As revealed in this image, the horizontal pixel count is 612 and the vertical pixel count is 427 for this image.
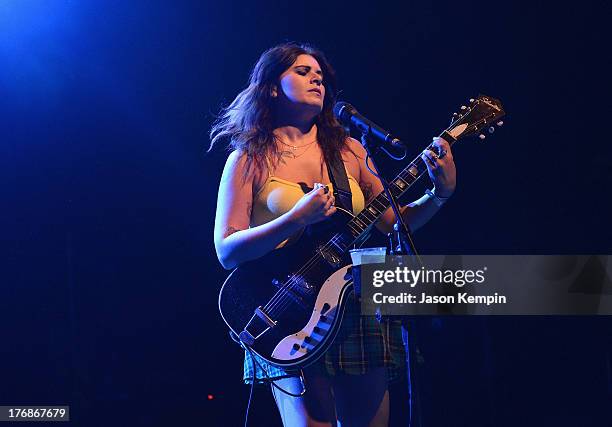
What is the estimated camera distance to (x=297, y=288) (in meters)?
2.19

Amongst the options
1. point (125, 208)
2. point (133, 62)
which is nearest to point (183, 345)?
point (125, 208)

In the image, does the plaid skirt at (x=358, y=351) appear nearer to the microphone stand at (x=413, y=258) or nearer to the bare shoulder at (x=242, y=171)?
the microphone stand at (x=413, y=258)

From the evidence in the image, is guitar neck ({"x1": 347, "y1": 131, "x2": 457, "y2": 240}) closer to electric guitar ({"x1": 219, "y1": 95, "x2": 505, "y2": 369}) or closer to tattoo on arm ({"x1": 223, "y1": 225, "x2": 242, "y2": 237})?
electric guitar ({"x1": 219, "y1": 95, "x2": 505, "y2": 369})

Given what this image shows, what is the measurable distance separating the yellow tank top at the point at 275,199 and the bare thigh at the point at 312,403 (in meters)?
0.45

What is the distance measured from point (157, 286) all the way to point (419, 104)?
2198 millimetres

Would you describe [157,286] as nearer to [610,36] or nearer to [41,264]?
[41,264]

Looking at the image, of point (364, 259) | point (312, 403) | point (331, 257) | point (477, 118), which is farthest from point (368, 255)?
point (477, 118)

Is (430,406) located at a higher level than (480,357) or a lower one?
lower

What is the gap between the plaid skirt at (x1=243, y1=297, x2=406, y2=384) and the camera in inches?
81.6

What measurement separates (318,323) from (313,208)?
36cm

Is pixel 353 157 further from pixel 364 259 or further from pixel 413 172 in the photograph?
pixel 364 259

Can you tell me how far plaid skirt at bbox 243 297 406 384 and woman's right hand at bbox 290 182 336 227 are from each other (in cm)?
28

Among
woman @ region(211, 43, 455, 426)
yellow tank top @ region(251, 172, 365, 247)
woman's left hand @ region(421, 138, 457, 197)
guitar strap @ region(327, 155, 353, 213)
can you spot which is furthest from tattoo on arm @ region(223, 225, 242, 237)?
woman's left hand @ region(421, 138, 457, 197)

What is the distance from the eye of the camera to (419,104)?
4621 millimetres
